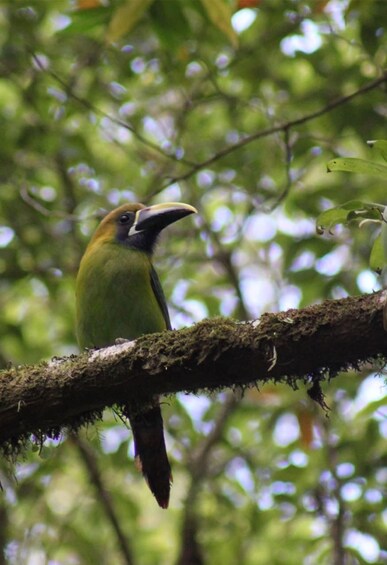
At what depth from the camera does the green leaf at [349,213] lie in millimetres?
2580

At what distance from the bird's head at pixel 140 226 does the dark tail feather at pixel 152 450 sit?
1.21 meters

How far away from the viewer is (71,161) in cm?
566

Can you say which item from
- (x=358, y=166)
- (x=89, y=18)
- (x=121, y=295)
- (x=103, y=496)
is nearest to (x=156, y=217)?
(x=121, y=295)

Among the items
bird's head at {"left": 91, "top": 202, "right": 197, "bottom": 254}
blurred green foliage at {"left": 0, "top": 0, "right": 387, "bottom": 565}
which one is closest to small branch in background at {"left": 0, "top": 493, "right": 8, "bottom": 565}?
blurred green foliage at {"left": 0, "top": 0, "right": 387, "bottom": 565}

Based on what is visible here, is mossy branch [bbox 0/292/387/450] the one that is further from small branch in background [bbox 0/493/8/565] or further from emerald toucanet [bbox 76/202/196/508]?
small branch in background [bbox 0/493/8/565]

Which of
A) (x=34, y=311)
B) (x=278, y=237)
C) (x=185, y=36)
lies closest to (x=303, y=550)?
(x=278, y=237)

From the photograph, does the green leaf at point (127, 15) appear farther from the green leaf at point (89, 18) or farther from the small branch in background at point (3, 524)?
the small branch in background at point (3, 524)

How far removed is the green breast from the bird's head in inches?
11.7

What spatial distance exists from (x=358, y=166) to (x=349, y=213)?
0.14 meters

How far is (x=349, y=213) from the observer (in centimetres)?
260

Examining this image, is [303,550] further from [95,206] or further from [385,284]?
[385,284]

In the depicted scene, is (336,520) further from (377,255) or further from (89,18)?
(89,18)

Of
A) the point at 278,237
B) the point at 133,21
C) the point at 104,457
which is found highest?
the point at 133,21

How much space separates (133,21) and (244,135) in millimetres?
2744
